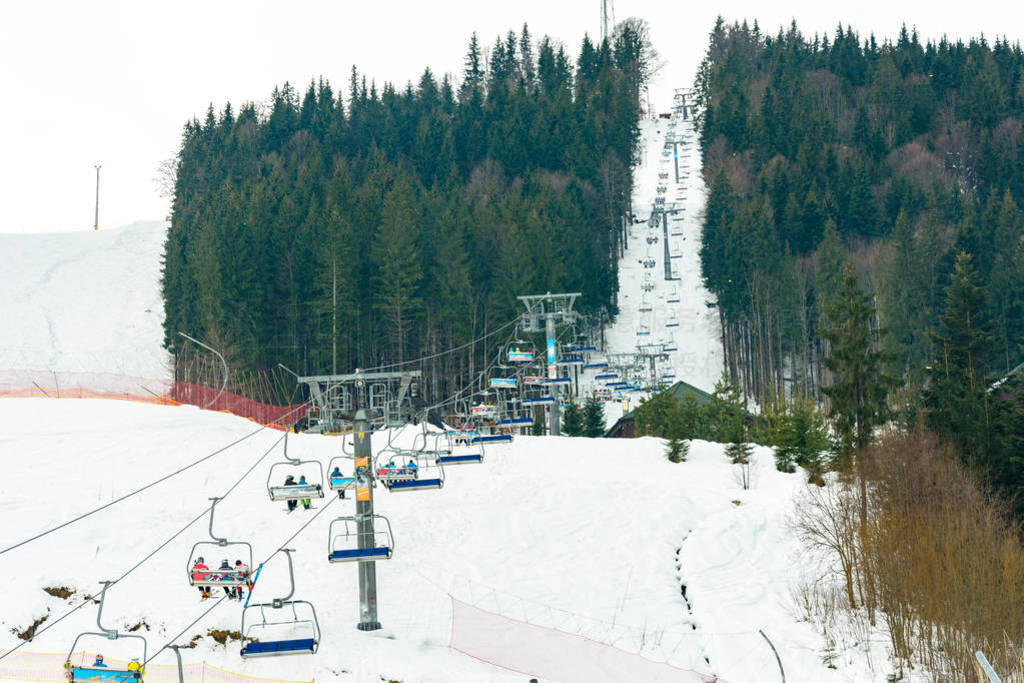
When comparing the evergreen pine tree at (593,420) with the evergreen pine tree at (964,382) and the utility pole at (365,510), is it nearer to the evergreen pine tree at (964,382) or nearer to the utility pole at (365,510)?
the evergreen pine tree at (964,382)

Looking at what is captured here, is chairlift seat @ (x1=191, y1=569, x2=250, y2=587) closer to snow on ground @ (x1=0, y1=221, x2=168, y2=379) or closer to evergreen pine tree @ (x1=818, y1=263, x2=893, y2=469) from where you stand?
evergreen pine tree @ (x1=818, y1=263, x2=893, y2=469)

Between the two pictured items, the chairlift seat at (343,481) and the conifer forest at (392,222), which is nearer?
the chairlift seat at (343,481)

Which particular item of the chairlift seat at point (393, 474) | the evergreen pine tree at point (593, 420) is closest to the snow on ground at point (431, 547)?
the chairlift seat at point (393, 474)

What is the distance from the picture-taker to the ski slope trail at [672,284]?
77375 mm

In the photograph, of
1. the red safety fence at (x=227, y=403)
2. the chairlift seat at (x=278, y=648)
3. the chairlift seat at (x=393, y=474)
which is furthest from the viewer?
the red safety fence at (x=227, y=403)

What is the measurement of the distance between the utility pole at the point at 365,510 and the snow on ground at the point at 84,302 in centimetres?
4805

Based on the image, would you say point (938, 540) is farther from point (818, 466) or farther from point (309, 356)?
point (309, 356)

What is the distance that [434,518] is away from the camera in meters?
32.3

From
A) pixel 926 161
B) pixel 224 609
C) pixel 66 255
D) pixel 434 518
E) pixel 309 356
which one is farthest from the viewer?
pixel 66 255

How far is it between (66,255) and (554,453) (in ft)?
269

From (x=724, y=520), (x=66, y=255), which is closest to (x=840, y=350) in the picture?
(x=724, y=520)

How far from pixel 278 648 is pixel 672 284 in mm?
73766

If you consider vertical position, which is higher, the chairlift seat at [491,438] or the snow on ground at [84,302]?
the snow on ground at [84,302]

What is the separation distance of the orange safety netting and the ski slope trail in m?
44.1
